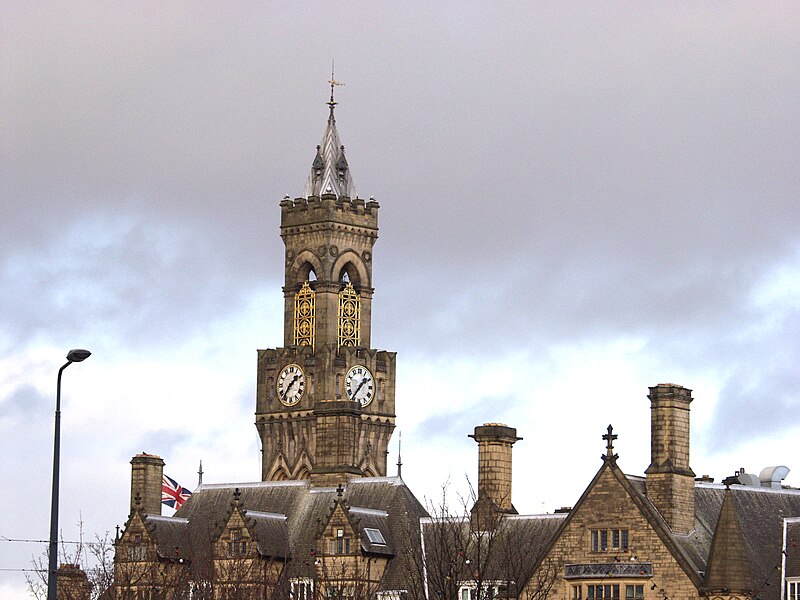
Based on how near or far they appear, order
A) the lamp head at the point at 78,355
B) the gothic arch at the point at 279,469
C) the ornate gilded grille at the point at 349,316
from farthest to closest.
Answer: the ornate gilded grille at the point at 349,316, the gothic arch at the point at 279,469, the lamp head at the point at 78,355

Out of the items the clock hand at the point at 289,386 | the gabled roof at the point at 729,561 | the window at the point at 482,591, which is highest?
the clock hand at the point at 289,386

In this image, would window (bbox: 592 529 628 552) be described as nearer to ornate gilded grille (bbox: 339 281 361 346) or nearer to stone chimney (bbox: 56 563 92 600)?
stone chimney (bbox: 56 563 92 600)

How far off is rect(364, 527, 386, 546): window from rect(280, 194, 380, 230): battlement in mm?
60396

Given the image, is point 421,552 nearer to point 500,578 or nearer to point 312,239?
point 500,578

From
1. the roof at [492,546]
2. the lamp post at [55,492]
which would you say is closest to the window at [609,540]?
the roof at [492,546]

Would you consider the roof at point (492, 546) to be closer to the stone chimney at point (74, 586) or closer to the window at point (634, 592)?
the window at point (634, 592)

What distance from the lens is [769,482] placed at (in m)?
108

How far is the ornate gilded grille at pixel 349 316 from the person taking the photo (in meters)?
170

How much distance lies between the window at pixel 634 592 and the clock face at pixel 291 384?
6904cm

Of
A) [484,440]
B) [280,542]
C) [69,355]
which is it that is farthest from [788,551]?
[69,355]

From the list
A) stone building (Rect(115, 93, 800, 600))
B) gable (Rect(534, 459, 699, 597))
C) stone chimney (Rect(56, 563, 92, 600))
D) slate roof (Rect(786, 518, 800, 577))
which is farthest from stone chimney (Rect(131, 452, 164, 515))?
slate roof (Rect(786, 518, 800, 577))

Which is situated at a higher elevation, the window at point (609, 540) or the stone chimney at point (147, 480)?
the stone chimney at point (147, 480)

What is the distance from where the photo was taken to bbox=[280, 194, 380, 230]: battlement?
17012cm

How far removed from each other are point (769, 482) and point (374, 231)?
67.3 m
